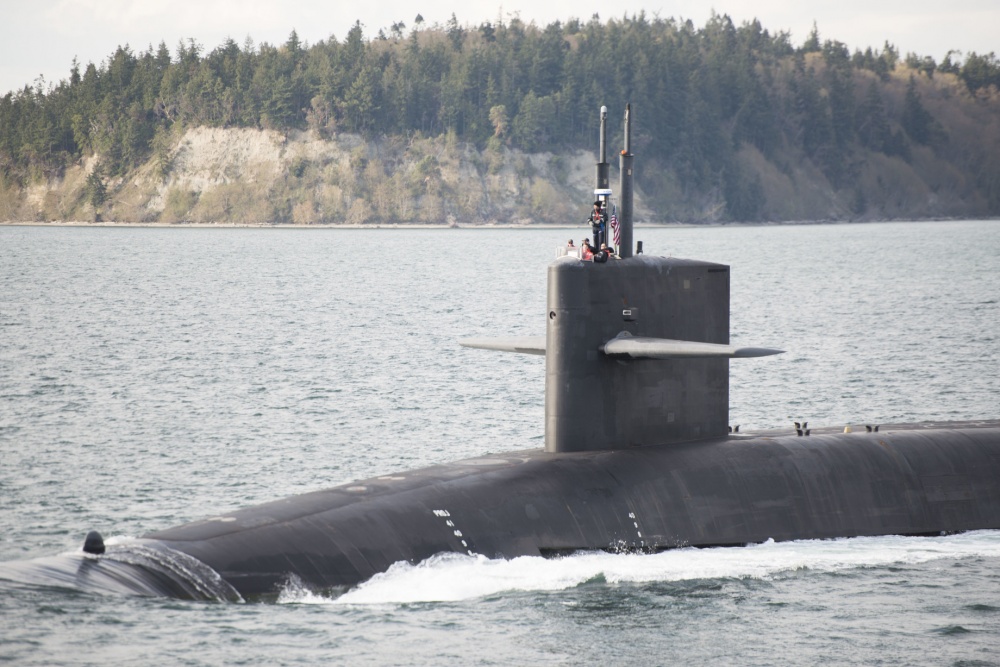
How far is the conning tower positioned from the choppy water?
2.16 meters

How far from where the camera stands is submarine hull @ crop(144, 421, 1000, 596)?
649 inches

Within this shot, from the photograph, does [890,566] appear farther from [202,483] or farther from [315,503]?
[202,483]

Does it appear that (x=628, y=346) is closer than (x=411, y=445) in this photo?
Yes

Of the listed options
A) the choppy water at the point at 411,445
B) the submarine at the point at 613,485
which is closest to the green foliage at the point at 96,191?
the choppy water at the point at 411,445

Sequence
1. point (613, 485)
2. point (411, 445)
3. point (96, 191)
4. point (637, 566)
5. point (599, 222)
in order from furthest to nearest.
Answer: point (96, 191) < point (411, 445) < point (599, 222) < point (613, 485) < point (637, 566)

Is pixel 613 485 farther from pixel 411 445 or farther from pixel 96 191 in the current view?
pixel 96 191

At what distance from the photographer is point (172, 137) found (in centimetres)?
16250

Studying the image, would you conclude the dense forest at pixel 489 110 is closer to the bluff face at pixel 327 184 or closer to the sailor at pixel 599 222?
the bluff face at pixel 327 184

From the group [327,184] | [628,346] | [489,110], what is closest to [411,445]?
[628,346]

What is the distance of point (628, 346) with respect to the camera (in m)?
18.6

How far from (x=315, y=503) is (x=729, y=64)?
179974 millimetres

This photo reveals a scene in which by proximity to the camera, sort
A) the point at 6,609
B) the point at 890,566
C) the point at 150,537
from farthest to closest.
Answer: the point at 890,566, the point at 150,537, the point at 6,609

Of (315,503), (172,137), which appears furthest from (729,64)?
(315,503)

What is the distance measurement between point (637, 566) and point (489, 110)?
14993 cm
